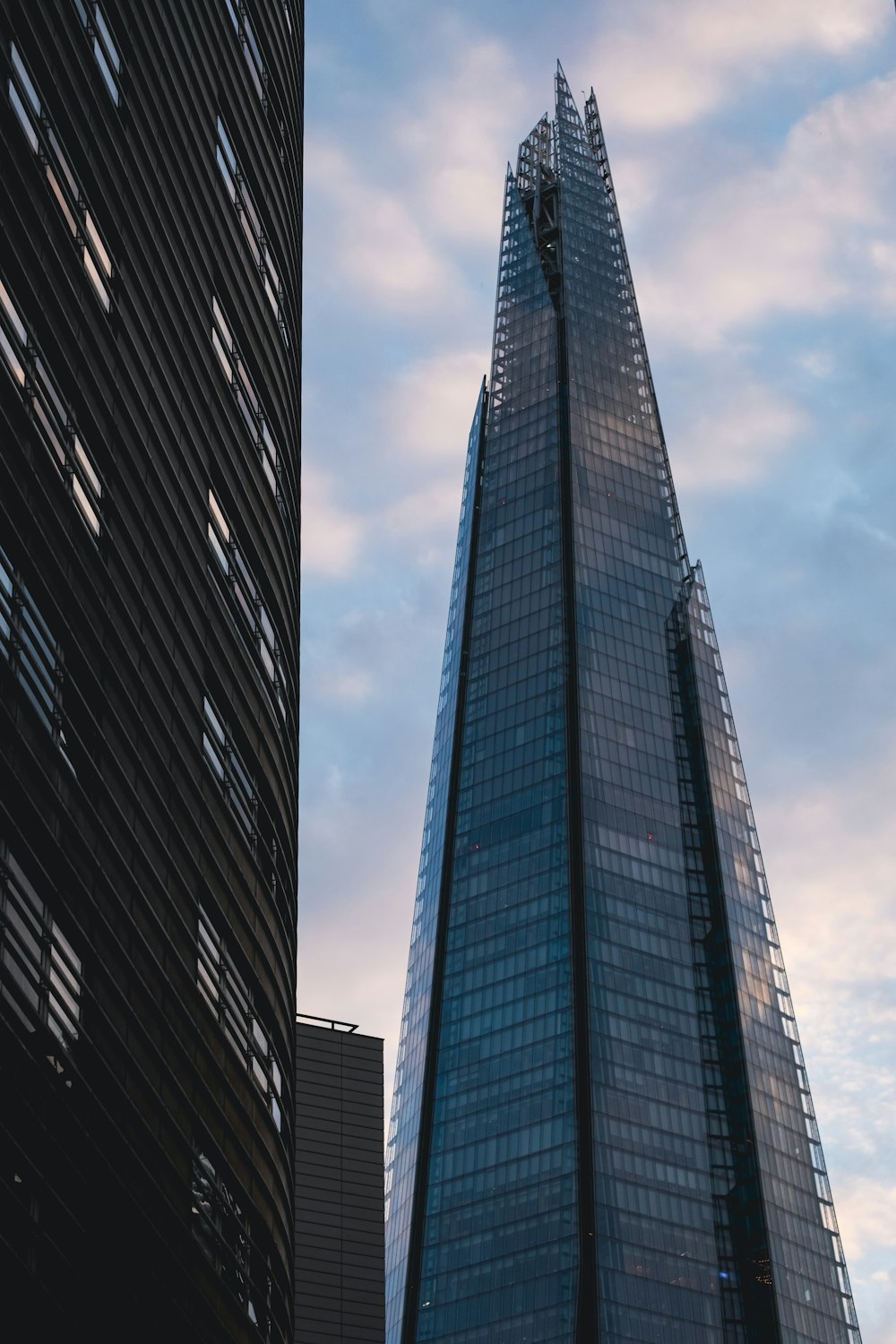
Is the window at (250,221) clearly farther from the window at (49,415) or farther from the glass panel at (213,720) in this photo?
the window at (49,415)

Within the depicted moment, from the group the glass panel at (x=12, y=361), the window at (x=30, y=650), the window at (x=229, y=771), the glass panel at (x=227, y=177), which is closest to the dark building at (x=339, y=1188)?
the window at (x=229, y=771)

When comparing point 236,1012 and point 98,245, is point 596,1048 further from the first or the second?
point 98,245

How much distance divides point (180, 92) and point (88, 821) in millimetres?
23679

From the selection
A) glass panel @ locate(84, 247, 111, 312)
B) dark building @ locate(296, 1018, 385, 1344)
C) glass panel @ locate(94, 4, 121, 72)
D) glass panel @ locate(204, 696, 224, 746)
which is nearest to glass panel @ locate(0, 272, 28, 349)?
glass panel @ locate(84, 247, 111, 312)

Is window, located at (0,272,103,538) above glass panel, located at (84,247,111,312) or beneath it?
beneath

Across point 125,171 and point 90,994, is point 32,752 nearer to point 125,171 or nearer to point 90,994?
point 90,994

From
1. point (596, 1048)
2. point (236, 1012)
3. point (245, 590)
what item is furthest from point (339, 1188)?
point (596, 1048)

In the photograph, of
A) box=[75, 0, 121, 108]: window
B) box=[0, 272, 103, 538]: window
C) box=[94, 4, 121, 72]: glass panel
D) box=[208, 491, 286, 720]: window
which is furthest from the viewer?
box=[208, 491, 286, 720]: window

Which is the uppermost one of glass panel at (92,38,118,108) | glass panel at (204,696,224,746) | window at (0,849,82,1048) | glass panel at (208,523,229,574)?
glass panel at (92,38,118,108)

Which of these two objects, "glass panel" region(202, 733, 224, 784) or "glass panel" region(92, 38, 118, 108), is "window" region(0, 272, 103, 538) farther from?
"glass panel" region(92, 38, 118, 108)

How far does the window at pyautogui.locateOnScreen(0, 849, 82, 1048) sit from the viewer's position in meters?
31.8

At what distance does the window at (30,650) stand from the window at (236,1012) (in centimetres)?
913

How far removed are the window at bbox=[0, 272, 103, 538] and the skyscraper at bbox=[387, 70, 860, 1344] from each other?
413 ft

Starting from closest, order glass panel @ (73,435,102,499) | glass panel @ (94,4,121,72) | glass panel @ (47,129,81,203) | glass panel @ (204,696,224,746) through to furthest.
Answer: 1. glass panel @ (73,435,102,499)
2. glass panel @ (47,129,81,203)
3. glass panel @ (94,4,121,72)
4. glass panel @ (204,696,224,746)
